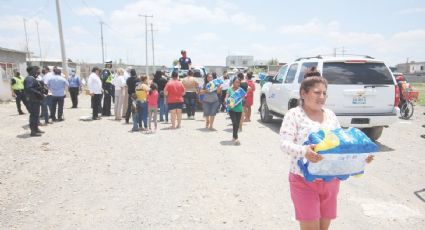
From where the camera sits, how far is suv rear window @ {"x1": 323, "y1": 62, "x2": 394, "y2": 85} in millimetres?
8312

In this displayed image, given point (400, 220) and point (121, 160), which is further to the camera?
point (121, 160)

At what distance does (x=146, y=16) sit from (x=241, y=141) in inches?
2518

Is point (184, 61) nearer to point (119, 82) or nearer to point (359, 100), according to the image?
point (119, 82)

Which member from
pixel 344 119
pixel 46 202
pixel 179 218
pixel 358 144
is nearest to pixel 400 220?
pixel 358 144

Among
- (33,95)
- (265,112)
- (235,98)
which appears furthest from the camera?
(265,112)

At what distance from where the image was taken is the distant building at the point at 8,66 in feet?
71.8

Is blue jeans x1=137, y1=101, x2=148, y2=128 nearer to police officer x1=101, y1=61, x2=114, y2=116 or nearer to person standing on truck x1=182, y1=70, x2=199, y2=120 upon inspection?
person standing on truck x1=182, y1=70, x2=199, y2=120

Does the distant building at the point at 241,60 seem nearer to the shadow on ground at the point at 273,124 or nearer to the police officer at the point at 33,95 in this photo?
the shadow on ground at the point at 273,124

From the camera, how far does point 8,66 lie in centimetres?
2462

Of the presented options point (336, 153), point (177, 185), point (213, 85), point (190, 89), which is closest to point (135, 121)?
point (213, 85)

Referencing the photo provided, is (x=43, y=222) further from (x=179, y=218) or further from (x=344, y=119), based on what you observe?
(x=344, y=119)

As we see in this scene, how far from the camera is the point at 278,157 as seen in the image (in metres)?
7.62

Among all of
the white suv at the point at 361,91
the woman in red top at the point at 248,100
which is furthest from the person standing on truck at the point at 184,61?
the white suv at the point at 361,91

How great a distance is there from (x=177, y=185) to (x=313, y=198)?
3.20m
